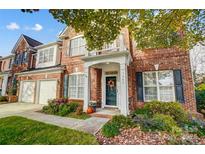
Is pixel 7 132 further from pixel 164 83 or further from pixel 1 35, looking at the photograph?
pixel 164 83

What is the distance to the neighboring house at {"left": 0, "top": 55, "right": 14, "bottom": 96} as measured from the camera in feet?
45.2

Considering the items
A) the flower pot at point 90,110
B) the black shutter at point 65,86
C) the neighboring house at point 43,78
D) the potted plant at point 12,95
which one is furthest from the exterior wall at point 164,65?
the potted plant at point 12,95

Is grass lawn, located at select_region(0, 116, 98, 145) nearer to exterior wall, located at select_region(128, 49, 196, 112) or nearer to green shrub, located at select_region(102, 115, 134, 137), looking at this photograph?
green shrub, located at select_region(102, 115, 134, 137)

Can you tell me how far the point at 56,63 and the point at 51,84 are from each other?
73.9 inches

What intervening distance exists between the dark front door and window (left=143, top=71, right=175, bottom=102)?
5.42 ft

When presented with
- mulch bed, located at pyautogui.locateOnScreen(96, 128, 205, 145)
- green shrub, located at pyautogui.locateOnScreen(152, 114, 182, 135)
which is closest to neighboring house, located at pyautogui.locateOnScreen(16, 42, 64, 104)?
mulch bed, located at pyautogui.locateOnScreen(96, 128, 205, 145)

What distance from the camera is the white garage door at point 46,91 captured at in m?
9.34

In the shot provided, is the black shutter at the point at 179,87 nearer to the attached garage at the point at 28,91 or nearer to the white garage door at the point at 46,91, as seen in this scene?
the white garage door at the point at 46,91

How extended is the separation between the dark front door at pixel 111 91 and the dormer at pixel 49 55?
508cm

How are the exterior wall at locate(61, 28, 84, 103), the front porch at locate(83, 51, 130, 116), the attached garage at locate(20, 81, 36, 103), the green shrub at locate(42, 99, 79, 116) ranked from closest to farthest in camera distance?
the green shrub at locate(42, 99, 79, 116), the front porch at locate(83, 51, 130, 116), the exterior wall at locate(61, 28, 84, 103), the attached garage at locate(20, 81, 36, 103)

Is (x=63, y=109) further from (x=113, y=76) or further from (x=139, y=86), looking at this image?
(x=139, y=86)
